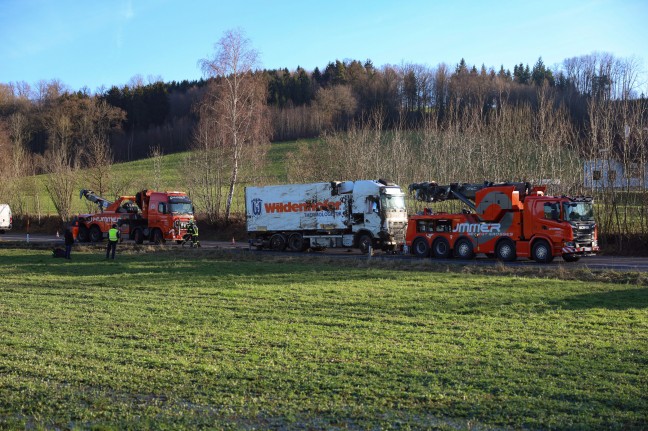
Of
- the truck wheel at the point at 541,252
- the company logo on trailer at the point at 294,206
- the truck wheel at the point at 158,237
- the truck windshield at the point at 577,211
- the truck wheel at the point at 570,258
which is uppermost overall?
the company logo on trailer at the point at 294,206

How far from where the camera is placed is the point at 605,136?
107 ft

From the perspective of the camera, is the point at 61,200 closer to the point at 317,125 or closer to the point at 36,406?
the point at 317,125

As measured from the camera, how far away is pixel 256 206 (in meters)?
36.0

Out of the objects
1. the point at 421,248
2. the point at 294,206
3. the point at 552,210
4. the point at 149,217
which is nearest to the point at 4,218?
the point at 149,217

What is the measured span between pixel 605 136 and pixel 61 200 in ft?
147

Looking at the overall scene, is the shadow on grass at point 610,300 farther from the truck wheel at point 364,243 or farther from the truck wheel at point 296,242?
the truck wheel at point 296,242

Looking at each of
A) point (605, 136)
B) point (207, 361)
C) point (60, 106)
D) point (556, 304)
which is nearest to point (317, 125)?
point (60, 106)

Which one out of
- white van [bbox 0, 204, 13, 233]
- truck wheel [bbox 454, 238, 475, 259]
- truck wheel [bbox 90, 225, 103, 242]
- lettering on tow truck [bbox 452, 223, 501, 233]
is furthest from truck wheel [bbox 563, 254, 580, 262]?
white van [bbox 0, 204, 13, 233]

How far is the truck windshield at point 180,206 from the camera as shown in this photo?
1534 inches

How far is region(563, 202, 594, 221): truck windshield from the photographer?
26234mm

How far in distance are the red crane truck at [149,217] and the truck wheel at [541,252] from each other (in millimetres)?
21289

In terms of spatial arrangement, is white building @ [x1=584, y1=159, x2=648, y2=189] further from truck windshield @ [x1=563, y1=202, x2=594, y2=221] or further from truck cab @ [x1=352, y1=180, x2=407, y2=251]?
truck cab @ [x1=352, y1=180, x2=407, y2=251]

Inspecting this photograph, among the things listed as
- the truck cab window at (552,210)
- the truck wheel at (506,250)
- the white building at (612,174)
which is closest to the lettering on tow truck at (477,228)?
the truck wheel at (506,250)

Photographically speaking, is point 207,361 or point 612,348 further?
point 612,348
